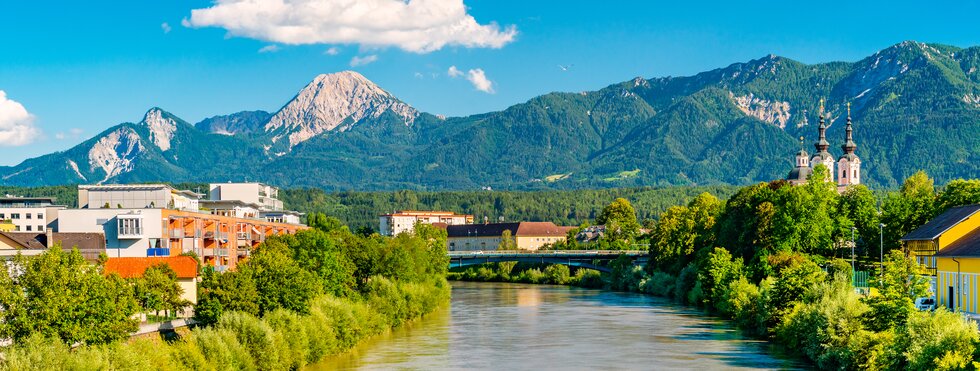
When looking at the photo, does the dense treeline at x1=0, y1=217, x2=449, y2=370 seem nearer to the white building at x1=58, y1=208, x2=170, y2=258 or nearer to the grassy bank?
the grassy bank

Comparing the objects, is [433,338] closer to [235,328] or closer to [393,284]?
[393,284]

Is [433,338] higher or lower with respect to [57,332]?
lower

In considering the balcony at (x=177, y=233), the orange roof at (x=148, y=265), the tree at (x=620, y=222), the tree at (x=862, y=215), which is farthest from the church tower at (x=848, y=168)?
the orange roof at (x=148, y=265)

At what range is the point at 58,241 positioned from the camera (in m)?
60.8

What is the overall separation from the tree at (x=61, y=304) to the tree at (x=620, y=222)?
418ft

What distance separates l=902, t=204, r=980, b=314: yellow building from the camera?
4767cm

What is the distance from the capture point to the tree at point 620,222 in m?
162

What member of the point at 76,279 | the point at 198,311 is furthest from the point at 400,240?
the point at 76,279

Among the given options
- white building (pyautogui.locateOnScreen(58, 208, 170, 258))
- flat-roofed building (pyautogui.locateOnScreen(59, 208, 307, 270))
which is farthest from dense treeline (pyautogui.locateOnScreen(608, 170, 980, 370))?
white building (pyautogui.locateOnScreen(58, 208, 170, 258))

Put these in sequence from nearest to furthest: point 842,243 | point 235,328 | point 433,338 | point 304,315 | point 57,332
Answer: point 57,332, point 235,328, point 304,315, point 433,338, point 842,243

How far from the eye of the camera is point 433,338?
63719mm

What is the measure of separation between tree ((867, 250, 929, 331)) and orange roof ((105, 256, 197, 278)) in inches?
1165

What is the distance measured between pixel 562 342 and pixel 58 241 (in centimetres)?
2707

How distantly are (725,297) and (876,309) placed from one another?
1244 inches
